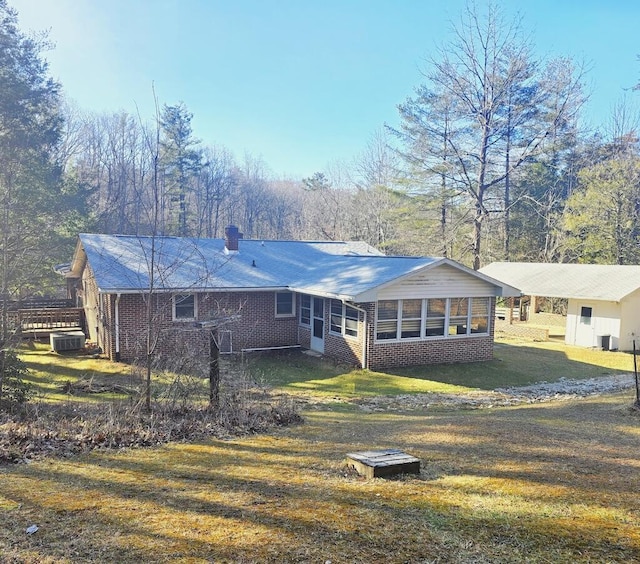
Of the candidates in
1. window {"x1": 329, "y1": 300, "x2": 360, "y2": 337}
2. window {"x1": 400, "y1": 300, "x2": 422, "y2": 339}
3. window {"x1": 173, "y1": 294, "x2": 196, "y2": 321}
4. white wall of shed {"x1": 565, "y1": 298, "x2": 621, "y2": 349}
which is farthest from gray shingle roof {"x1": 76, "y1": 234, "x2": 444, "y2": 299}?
white wall of shed {"x1": 565, "y1": 298, "x2": 621, "y2": 349}

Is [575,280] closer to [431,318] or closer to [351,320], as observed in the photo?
[431,318]

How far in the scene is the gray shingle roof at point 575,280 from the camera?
2166 cm

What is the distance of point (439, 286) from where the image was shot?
16703 mm

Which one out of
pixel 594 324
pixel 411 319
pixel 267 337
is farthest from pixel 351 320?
pixel 594 324

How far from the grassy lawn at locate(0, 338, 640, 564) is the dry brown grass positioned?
1 cm

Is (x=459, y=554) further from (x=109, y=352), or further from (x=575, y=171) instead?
(x=575, y=171)

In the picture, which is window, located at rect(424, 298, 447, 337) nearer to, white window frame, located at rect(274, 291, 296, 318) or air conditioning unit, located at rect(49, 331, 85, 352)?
white window frame, located at rect(274, 291, 296, 318)

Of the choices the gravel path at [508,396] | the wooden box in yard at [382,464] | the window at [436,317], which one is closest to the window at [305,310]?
the window at [436,317]

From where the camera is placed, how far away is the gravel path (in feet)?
40.7

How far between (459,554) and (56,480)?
3.90 m

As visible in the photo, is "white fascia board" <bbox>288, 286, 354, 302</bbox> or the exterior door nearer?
"white fascia board" <bbox>288, 286, 354, 302</bbox>

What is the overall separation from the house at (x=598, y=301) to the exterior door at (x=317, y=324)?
11824 millimetres

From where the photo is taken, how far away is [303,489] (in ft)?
16.5

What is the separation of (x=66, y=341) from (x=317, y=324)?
8505 mm
